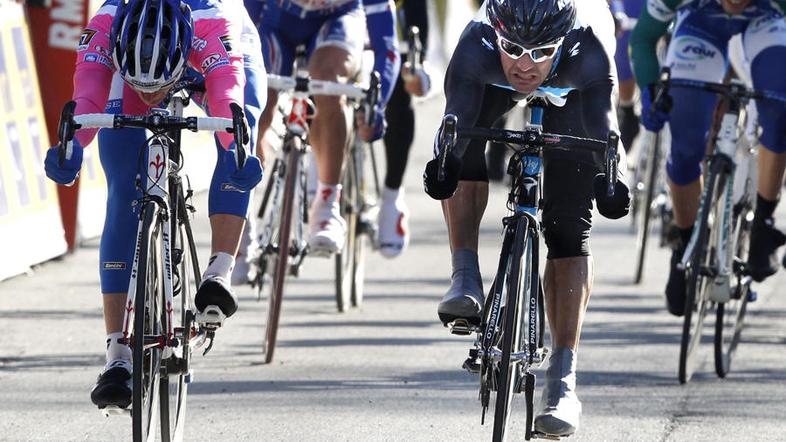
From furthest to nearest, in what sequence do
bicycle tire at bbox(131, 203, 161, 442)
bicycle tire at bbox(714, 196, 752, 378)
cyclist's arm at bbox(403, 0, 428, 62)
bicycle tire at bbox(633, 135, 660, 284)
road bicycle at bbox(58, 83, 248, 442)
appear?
bicycle tire at bbox(633, 135, 660, 284), cyclist's arm at bbox(403, 0, 428, 62), bicycle tire at bbox(714, 196, 752, 378), road bicycle at bbox(58, 83, 248, 442), bicycle tire at bbox(131, 203, 161, 442)

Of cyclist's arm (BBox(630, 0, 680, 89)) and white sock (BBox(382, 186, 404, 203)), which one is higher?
cyclist's arm (BBox(630, 0, 680, 89))

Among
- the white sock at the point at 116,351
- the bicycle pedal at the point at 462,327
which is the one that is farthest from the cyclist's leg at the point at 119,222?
the bicycle pedal at the point at 462,327

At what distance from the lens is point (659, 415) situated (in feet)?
25.4

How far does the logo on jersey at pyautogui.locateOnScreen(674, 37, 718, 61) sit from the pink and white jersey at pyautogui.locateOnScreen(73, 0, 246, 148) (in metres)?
3.15

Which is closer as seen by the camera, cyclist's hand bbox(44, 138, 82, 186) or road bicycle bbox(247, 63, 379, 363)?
cyclist's hand bbox(44, 138, 82, 186)

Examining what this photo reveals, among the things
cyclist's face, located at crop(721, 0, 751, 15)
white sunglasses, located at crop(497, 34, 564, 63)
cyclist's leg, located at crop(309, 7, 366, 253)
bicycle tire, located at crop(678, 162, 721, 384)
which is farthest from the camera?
cyclist's leg, located at crop(309, 7, 366, 253)

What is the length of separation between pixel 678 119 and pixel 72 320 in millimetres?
3433

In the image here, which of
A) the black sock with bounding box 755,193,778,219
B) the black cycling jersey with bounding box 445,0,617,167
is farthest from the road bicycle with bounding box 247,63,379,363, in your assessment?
the black cycling jersey with bounding box 445,0,617,167

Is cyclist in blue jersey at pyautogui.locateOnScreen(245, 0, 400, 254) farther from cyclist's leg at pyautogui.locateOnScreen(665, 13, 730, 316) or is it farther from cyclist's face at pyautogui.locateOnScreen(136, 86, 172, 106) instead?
cyclist's face at pyautogui.locateOnScreen(136, 86, 172, 106)

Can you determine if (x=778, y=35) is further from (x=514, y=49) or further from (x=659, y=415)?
(x=514, y=49)

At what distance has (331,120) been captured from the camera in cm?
945

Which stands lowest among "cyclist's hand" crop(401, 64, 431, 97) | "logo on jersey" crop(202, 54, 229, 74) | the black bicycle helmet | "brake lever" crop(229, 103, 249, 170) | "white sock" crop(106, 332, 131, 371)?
"white sock" crop(106, 332, 131, 371)

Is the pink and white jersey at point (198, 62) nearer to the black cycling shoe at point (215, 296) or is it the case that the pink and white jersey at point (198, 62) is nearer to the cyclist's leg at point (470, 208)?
the black cycling shoe at point (215, 296)

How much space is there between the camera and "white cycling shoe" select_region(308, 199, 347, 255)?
929 centimetres
